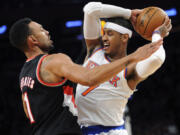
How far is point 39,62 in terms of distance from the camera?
2.70 metres

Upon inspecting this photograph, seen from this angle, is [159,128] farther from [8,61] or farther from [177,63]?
[8,61]

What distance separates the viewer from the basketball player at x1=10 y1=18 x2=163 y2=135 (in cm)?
236

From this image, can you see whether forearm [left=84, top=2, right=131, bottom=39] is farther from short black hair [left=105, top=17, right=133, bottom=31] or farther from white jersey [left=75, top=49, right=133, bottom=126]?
white jersey [left=75, top=49, right=133, bottom=126]

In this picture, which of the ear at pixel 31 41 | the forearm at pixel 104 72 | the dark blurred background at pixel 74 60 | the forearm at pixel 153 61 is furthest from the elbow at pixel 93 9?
the dark blurred background at pixel 74 60

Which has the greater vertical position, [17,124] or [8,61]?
[8,61]

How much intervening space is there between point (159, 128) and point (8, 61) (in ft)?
17.1

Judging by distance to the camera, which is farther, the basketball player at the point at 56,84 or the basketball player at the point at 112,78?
the basketball player at the point at 112,78

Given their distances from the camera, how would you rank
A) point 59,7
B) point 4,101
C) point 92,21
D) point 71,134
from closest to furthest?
point 71,134 < point 92,21 < point 59,7 < point 4,101

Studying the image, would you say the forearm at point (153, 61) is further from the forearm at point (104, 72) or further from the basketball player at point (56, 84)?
the forearm at point (104, 72)

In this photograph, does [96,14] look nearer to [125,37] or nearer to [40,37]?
[125,37]

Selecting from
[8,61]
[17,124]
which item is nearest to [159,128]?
[17,124]

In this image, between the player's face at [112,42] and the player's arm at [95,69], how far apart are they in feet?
2.59

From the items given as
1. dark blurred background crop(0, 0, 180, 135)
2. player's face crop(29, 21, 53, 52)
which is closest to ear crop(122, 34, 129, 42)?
player's face crop(29, 21, 53, 52)

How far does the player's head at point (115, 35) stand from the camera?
323 centimetres
